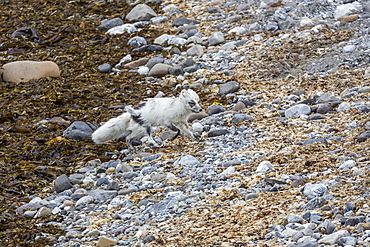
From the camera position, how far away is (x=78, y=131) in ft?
27.3

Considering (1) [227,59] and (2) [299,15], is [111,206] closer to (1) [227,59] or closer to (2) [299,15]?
(1) [227,59]

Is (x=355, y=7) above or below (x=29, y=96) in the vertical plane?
above

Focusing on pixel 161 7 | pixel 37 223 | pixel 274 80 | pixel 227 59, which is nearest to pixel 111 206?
pixel 37 223

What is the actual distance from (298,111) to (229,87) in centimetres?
172

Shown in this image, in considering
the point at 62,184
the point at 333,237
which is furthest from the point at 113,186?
the point at 333,237

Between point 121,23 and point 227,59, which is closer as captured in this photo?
point 227,59

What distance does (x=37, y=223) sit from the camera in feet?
20.0

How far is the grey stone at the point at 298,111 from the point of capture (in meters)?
7.67

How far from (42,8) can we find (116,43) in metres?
3.08

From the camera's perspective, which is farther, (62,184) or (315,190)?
(62,184)

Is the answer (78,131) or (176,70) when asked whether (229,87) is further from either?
(78,131)

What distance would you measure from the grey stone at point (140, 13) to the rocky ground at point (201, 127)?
0.05 m

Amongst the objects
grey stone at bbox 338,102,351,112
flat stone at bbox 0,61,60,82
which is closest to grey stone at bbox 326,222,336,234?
grey stone at bbox 338,102,351,112

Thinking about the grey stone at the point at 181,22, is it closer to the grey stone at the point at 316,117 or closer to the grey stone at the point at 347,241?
the grey stone at the point at 316,117
